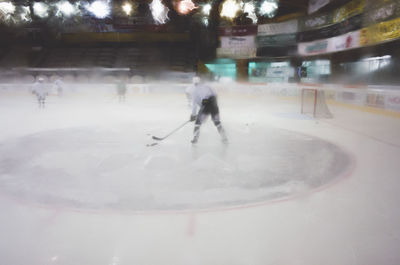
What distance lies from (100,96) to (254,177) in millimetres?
12727

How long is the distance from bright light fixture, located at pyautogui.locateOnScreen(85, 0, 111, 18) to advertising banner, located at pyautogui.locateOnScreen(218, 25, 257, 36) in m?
7.29

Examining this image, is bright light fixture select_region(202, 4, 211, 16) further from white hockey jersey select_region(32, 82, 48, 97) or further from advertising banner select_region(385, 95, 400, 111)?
advertising banner select_region(385, 95, 400, 111)

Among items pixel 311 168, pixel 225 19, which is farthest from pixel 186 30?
pixel 311 168

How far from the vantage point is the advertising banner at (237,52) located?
18219 mm

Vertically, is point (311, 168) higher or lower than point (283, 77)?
lower

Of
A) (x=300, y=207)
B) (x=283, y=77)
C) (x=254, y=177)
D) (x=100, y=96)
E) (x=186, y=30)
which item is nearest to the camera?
(x=300, y=207)

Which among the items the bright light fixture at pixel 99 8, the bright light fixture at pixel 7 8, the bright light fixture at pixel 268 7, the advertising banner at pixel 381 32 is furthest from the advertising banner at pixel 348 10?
the bright light fixture at pixel 7 8

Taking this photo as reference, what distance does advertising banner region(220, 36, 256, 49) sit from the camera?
59.9 ft

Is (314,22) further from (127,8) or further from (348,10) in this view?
(127,8)

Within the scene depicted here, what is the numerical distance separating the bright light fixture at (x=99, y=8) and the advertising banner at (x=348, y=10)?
44.3ft

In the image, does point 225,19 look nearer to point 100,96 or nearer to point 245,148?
point 100,96

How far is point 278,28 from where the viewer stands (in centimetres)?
1736

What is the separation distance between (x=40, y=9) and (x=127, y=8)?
5.74 meters

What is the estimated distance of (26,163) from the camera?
13.6 feet
